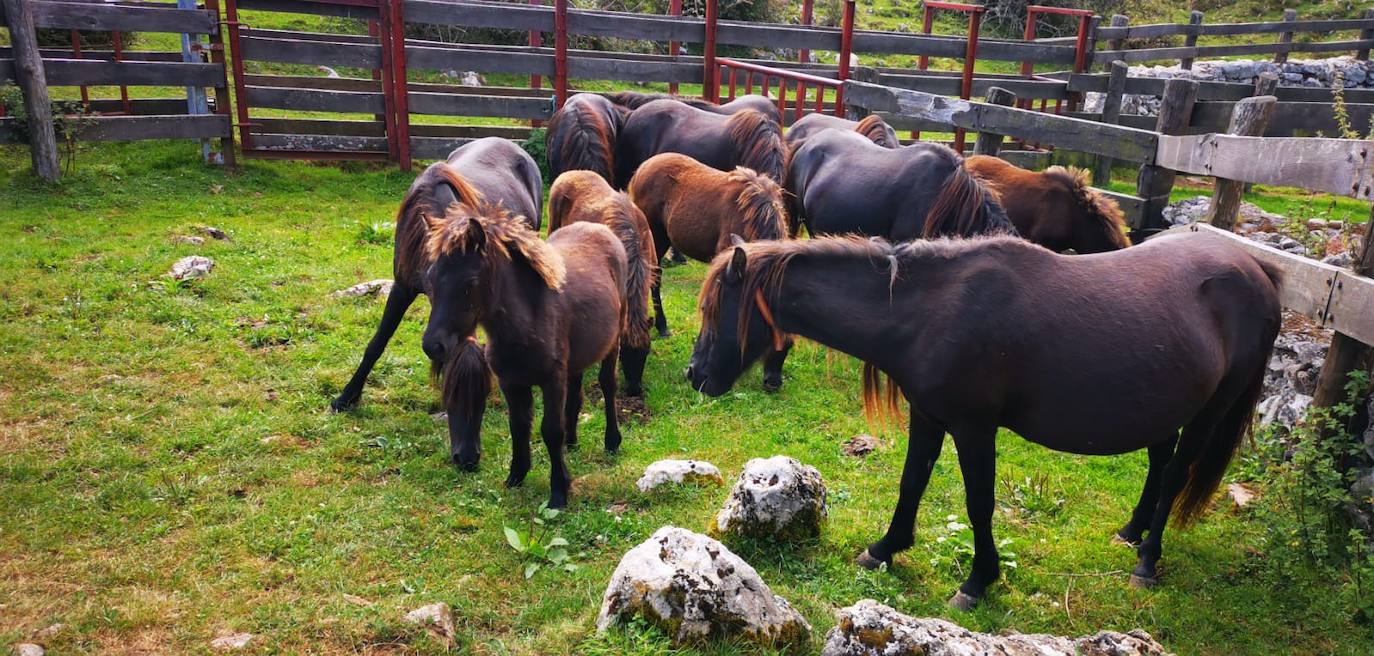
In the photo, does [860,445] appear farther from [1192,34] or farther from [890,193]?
[1192,34]

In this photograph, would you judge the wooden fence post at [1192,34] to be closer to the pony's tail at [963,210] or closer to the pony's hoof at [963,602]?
the pony's tail at [963,210]

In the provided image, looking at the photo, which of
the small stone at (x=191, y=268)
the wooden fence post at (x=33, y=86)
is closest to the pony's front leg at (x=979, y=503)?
the small stone at (x=191, y=268)

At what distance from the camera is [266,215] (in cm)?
1045

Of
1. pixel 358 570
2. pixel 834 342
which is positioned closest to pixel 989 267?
pixel 834 342

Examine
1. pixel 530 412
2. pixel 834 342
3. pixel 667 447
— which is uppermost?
pixel 834 342

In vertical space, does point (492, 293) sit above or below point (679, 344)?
above

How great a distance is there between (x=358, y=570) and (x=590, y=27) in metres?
10.7

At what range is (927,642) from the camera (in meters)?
3.12

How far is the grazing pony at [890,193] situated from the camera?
277 inches

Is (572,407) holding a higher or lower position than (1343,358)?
lower

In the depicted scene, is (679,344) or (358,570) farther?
(679,344)

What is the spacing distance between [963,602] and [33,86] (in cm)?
1151

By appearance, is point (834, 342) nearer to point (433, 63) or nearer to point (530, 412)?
point (530, 412)

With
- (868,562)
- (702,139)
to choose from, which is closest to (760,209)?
(702,139)
